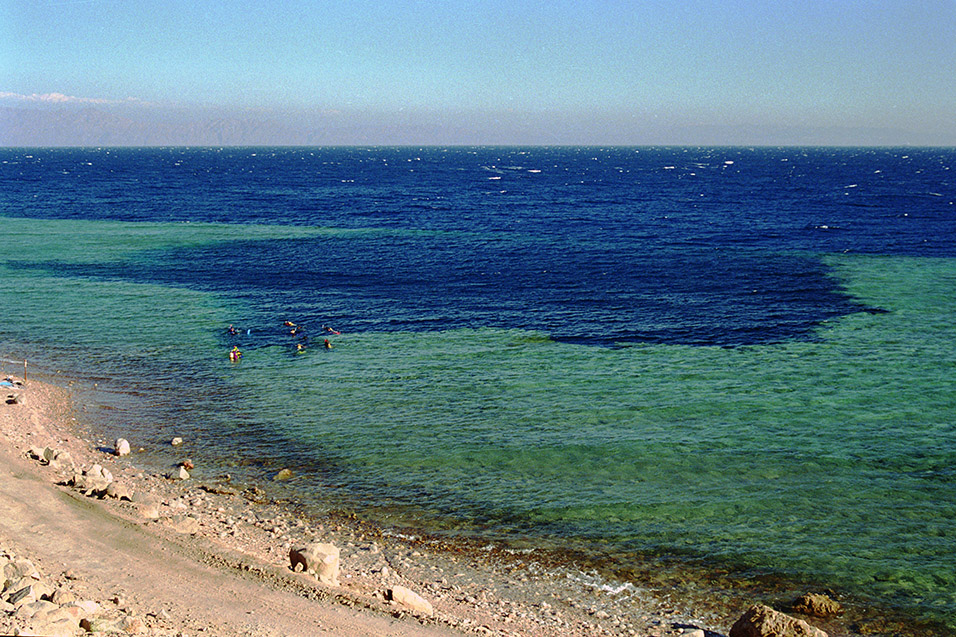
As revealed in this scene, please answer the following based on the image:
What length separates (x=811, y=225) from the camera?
10462 centimetres

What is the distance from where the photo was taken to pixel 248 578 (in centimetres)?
2025

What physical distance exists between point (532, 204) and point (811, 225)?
49374mm

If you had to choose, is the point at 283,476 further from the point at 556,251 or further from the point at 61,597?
the point at 556,251

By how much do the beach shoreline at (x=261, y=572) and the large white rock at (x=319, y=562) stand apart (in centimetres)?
38

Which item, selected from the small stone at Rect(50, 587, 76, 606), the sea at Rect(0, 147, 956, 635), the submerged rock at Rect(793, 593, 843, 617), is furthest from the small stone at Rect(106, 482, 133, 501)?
the submerged rock at Rect(793, 593, 843, 617)

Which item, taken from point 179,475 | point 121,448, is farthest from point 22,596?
point 121,448

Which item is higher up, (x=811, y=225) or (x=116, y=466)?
(x=811, y=225)

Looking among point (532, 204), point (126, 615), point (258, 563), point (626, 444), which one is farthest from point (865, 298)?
point (532, 204)

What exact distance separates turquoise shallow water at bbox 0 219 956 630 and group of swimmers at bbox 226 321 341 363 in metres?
0.81

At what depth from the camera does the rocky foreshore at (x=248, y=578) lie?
711 inches

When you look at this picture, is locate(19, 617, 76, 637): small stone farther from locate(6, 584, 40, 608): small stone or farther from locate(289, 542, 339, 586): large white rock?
locate(289, 542, 339, 586): large white rock

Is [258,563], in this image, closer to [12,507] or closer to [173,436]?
[12,507]

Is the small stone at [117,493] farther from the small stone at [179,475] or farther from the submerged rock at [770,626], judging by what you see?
the submerged rock at [770,626]

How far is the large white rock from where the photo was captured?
20828 mm
